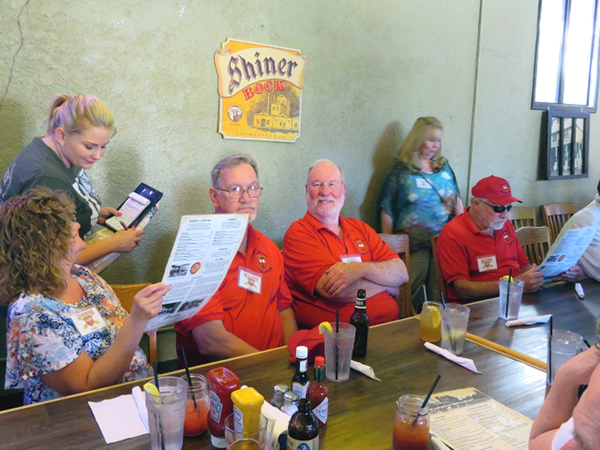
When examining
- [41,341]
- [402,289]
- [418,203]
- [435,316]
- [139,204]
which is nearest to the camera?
[41,341]

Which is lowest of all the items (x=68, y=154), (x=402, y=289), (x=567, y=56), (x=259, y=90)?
(x=402, y=289)

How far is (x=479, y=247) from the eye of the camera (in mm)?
2660

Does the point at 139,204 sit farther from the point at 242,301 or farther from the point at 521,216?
the point at 521,216

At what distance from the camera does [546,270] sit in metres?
2.43

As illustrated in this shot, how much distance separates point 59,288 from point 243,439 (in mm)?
806

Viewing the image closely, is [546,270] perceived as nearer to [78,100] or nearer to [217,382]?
[217,382]

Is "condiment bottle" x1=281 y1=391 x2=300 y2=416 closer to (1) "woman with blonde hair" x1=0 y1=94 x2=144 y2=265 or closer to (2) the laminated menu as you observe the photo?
(2) the laminated menu

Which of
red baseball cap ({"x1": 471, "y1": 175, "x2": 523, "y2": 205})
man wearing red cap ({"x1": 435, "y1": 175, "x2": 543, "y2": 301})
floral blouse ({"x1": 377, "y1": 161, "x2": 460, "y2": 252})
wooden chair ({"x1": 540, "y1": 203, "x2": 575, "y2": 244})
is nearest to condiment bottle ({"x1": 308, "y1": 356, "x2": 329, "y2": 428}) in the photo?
man wearing red cap ({"x1": 435, "y1": 175, "x2": 543, "y2": 301})

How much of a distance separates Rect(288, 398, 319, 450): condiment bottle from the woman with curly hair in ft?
1.85

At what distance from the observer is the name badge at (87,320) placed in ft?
4.59

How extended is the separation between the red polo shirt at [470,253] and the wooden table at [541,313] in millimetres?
291

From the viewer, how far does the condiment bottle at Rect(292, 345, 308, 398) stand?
1.10 metres

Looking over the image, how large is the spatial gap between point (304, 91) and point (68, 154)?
65.6 inches

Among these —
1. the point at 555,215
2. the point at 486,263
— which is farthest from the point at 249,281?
the point at 555,215
